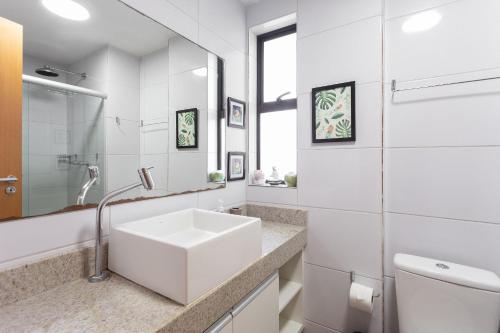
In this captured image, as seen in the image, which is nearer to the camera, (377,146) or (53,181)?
(53,181)

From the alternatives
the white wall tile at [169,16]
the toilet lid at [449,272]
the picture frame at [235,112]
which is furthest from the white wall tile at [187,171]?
the toilet lid at [449,272]

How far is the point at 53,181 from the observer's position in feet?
2.90

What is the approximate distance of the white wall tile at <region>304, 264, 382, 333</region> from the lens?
4.62ft

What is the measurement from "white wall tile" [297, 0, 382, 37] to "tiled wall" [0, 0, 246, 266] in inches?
19.4

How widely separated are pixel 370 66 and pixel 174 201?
1.38 m

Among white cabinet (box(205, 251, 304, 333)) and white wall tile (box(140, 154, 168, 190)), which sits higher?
white wall tile (box(140, 154, 168, 190))

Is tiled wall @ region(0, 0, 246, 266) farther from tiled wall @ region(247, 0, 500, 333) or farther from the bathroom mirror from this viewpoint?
tiled wall @ region(247, 0, 500, 333)

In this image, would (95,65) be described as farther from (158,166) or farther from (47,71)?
(158,166)

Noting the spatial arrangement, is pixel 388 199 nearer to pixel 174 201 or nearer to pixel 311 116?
pixel 311 116

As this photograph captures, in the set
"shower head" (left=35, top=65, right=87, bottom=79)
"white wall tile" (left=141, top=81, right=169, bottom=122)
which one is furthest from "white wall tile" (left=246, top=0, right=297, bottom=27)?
"shower head" (left=35, top=65, right=87, bottom=79)

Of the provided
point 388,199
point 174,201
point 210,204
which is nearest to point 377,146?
point 388,199

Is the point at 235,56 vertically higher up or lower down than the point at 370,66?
higher up

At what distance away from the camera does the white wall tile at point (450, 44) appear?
→ 1158mm

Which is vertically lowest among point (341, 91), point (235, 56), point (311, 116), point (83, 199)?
point (83, 199)
